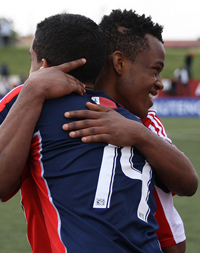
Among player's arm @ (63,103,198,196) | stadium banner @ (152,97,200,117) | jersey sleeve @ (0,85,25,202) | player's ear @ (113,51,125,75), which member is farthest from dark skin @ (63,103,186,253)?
stadium banner @ (152,97,200,117)

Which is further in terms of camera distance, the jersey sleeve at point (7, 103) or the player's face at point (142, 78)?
the player's face at point (142, 78)

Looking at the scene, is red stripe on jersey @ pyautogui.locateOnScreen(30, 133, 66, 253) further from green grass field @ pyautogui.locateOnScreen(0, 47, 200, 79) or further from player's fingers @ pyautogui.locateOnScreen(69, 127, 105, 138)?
green grass field @ pyautogui.locateOnScreen(0, 47, 200, 79)

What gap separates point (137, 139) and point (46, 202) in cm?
47

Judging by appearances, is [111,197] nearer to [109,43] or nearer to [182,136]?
[109,43]

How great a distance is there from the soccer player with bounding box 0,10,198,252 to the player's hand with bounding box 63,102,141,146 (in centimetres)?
3

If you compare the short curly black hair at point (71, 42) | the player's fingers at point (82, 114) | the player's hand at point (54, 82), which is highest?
the short curly black hair at point (71, 42)

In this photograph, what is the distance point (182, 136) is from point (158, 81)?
10.8 meters

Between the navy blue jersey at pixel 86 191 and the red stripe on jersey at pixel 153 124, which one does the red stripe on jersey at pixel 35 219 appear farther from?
the red stripe on jersey at pixel 153 124

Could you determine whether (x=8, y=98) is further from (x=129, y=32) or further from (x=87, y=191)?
(x=129, y=32)

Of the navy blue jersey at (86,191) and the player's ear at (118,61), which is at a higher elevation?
the player's ear at (118,61)

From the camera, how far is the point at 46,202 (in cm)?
166

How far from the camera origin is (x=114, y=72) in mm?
2098

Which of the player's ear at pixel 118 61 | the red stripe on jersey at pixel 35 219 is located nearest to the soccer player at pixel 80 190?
the red stripe on jersey at pixel 35 219

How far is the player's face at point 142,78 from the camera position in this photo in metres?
2.05
